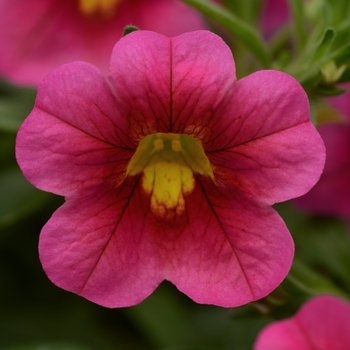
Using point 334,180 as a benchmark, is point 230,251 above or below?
above

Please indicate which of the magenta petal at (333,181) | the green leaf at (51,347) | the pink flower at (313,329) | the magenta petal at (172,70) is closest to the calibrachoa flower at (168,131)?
the magenta petal at (172,70)

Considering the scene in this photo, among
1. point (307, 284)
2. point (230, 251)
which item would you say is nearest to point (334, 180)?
point (307, 284)

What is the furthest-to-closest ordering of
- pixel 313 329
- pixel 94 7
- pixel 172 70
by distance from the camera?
pixel 94 7 → pixel 313 329 → pixel 172 70

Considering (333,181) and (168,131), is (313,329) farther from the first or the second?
(333,181)

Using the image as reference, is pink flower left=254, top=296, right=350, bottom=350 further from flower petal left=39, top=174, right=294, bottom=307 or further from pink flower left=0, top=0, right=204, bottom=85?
pink flower left=0, top=0, right=204, bottom=85

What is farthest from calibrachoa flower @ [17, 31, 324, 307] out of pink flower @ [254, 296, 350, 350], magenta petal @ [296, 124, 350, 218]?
magenta petal @ [296, 124, 350, 218]

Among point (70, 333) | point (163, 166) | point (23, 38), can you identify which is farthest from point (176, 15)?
point (70, 333)

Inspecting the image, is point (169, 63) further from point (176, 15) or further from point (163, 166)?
point (176, 15)
